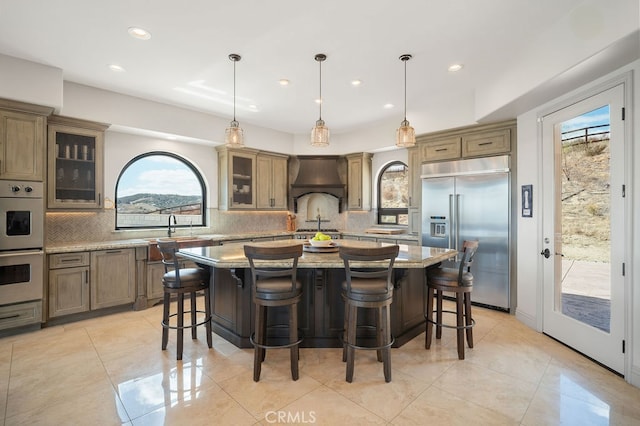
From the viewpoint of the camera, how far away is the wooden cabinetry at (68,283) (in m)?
3.60

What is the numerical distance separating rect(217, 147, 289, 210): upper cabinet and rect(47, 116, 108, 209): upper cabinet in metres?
1.88

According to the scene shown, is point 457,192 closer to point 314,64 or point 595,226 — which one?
point 595,226

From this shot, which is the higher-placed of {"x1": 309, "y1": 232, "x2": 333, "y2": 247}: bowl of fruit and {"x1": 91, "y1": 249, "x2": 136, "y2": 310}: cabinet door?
{"x1": 309, "y1": 232, "x2": 333, "y2": 247}: bowl of fruit

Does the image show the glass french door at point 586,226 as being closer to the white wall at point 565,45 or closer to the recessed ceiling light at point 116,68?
the white wall at point 565,45

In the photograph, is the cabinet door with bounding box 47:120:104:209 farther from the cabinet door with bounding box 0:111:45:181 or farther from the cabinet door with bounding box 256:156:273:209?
the cabinet door with bounding box 256:156:273:209

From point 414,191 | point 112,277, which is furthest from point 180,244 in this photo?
point 414,191

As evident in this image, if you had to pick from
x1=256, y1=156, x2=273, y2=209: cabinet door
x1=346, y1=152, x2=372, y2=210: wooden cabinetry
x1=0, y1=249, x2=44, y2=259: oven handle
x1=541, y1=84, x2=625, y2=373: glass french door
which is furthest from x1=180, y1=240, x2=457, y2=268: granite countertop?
x1=346, y1=152, x2=372, y2=210: wooden cabinetry

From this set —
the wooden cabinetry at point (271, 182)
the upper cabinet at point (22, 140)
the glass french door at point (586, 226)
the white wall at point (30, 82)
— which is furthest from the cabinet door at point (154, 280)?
the glass french door at point (586, 226)

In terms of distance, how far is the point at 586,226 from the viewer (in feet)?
9.53

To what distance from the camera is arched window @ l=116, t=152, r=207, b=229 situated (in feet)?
15.6

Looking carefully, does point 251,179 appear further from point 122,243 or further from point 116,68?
point 116,68

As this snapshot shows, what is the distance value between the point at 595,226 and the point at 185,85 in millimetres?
4896

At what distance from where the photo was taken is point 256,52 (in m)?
3.19

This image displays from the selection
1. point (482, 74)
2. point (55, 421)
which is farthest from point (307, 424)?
point (482, 74)
